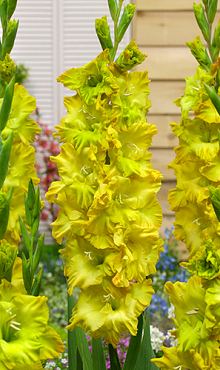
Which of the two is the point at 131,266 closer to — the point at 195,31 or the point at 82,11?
the point at 195,31

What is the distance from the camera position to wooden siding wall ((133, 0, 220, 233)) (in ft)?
8.34

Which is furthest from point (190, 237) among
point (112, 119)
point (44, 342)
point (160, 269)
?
point (160, 269)

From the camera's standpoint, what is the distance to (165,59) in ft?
8.42

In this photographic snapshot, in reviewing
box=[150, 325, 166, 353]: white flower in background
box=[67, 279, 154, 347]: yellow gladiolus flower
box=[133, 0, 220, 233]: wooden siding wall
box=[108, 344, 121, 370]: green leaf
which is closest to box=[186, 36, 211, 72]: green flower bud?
box=[67, 279, 154, 347]: yellow gladiolus flower

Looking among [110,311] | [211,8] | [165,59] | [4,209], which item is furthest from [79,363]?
[165,59]

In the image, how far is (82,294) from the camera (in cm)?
71

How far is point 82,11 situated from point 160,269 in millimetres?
1967

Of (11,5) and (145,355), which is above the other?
(11,5)

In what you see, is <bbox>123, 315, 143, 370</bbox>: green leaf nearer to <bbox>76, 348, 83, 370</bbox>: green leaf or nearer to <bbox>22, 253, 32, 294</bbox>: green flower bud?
<bbox>76, 348, 83, 370</bbox>: green leaf

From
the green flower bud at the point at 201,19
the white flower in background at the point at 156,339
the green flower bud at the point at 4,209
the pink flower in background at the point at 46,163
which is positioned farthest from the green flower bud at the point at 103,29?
the pink flower in background at the point at 46,163

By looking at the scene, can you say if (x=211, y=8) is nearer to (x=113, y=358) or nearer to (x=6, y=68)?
(x=6, y=68)

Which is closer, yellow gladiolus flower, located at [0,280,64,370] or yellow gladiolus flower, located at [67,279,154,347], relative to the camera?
yellow gladiolus flower, located at [0,280,64,370]

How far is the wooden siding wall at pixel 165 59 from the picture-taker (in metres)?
2.54

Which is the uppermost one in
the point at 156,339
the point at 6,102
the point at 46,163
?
the point at 6,102
